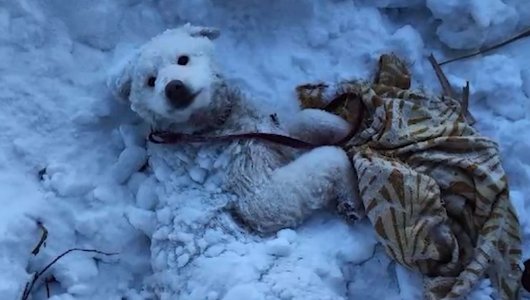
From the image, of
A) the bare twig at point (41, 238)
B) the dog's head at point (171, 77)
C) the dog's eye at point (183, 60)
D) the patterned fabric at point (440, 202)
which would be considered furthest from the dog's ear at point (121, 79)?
the patterned fabric at point (440, 202)

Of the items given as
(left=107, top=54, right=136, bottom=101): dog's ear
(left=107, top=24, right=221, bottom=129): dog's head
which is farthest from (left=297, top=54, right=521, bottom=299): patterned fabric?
(left=107, top=54, right=136, bottom=101): dog's ear

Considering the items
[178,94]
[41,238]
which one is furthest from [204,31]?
[41,238]

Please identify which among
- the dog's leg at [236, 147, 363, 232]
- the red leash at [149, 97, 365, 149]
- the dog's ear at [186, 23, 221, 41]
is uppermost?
the dog's ear at [186, 23, 221, 41]

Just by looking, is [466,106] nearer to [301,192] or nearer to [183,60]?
[301,192]

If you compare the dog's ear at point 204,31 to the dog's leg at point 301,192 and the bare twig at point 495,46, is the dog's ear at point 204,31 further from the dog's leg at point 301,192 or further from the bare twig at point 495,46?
the bare twig at point 495,46

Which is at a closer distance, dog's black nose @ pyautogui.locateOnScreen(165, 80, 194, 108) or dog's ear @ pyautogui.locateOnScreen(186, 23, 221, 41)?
dog's black nose @ pyautogui.locateOnScreen(165, 80, 194, 108)

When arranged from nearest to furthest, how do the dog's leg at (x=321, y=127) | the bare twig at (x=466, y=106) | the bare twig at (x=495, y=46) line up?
1. the dog's leg at (x=321, y=127)
2. the bare twig at (x=466, y=106)
3. the bare twig at (x=495, y=46)

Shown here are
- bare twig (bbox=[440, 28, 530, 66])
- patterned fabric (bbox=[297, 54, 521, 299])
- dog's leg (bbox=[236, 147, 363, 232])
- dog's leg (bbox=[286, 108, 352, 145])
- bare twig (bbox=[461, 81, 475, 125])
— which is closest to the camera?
patterned fabric (bbox=[297, 54, 521, 299])

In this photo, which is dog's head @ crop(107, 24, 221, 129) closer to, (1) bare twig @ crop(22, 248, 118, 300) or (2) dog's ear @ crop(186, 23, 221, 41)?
(2) dog's ear @ crop(186, 23, 221, 41)

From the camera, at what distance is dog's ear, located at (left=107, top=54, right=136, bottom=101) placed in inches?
71.1

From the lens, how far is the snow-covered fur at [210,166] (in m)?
1.69

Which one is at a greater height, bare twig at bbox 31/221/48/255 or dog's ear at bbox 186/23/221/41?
dog's ear at bbox 186/23/221/41

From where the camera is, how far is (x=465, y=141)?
1671 mm

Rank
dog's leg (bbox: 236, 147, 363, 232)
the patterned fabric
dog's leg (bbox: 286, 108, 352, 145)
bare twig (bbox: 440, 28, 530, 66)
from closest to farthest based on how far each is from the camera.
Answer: the patterned fabric → dog's leg (bbox: 236, 147, 363, 232) → dog's leg (bbox: 286, 108, 352, 145) → bare twig (bbox: 440, 28, 530, 66)
